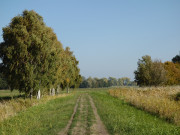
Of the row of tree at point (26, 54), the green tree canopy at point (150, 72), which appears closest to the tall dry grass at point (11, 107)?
the row of tree at point (26, 54)

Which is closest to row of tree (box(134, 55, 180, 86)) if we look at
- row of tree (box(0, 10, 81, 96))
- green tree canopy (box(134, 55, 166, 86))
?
green tree canopy (box(134, 55, 166, 86))

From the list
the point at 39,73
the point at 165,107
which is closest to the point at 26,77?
the point at 39,73

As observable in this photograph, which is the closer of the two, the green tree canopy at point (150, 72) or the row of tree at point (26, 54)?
the row of tree at point (26, 54)

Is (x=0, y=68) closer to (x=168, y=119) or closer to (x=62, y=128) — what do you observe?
(x=62, y=128)

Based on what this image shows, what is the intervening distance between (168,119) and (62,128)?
342 inches

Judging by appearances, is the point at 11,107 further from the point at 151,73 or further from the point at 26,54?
the point at 151,73

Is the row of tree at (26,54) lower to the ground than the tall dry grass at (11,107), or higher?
higher

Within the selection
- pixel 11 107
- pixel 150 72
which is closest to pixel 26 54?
pixel 11 107

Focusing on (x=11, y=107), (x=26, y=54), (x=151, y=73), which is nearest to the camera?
(x=11, y=107)

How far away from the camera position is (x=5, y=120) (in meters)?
13.3

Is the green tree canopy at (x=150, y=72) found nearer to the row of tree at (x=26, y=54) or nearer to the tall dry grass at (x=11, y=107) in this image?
the row of tree at (x=26, y=54)

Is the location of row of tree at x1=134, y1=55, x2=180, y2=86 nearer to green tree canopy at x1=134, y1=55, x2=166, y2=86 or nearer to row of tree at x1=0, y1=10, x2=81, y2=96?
green tree canopy at x1=134, y1=55, x2=166, y2=86

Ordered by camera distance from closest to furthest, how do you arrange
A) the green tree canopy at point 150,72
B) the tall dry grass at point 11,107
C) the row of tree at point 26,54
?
the tall dry grass at point 11,107 → the row of tree at point 26,54 → the green tree canopy at point 150,72

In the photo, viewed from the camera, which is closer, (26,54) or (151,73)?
(26,54)
